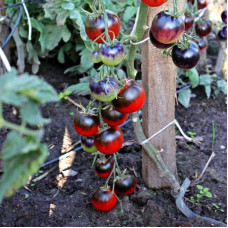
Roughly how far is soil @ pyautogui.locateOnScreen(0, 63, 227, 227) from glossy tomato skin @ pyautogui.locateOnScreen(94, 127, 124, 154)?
1.25 feet

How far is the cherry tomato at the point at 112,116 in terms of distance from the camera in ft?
3.57

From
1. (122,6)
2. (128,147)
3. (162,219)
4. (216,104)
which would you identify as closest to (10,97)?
(162,219)

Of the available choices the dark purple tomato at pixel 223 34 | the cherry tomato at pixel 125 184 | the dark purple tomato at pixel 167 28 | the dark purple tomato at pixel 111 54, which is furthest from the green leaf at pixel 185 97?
the dark purple tomato at pixel 111 54

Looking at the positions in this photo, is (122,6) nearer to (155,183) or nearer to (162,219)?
(155,183)

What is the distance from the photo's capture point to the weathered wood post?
134cm

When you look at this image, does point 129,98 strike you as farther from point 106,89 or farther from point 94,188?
point 94,188

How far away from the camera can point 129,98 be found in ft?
3.40

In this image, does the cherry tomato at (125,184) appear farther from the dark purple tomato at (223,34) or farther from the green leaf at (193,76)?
the dark purple tomato at (223,34)

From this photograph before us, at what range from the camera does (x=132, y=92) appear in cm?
105

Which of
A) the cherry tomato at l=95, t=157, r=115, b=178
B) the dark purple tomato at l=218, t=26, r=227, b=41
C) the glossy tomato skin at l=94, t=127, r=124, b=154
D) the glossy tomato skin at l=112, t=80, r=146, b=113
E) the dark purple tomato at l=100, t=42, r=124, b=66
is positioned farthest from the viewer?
the dark purple tomato at l=218, t=26, r=227, b=41

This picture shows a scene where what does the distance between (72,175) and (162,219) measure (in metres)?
0.47

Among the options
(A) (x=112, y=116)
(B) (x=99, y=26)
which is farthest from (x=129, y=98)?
(B) (x=99, y=26)

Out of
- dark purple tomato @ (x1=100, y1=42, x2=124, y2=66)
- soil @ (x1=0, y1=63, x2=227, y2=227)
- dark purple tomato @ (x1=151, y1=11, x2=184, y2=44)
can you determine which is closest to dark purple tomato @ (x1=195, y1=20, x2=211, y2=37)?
soil @ (x1=0, y1=63, x2=227, y2=227)

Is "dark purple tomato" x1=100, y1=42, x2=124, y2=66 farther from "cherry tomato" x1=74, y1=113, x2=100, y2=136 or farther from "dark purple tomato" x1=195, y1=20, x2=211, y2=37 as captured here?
"dark purple tomato" x1=195, y1=20, x2=211, y2=37
